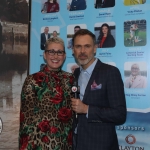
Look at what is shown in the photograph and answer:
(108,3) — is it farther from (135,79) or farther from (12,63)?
(12,63)

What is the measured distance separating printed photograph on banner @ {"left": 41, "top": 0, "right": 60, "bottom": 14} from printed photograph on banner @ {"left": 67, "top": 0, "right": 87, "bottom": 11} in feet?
0.40

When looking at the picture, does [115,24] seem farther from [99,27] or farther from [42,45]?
[42,45]

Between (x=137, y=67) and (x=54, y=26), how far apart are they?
3.11 feet

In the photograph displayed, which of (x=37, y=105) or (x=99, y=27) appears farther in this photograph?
(x=99, y=27)

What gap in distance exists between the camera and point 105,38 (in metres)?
2.44

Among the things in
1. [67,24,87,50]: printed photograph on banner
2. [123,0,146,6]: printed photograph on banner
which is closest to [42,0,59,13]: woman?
[67,24,87,50]: printed photograph on banner

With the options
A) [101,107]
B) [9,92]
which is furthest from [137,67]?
[9,92]

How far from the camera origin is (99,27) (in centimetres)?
247

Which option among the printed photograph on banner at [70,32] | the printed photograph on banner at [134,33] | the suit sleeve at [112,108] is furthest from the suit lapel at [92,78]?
the printed photograph on banner at [70,32]

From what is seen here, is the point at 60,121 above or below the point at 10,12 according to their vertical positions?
below

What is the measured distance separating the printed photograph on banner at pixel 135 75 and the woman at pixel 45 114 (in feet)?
2.16

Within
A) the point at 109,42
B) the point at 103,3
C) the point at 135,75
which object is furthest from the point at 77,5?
the point at 135,75

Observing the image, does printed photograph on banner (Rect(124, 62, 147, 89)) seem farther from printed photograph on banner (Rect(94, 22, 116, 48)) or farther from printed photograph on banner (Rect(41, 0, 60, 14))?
printed photograph on banner (Rect(41, 0, 60, 14))

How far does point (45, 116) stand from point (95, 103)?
390mm
